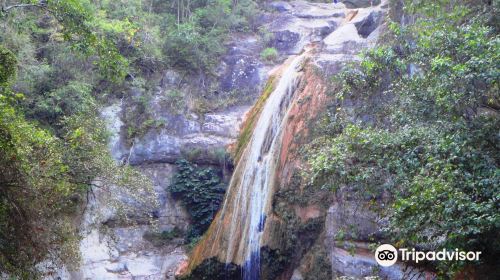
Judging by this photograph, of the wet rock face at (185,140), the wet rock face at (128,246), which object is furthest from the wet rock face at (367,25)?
the wet rock face at (128,246)

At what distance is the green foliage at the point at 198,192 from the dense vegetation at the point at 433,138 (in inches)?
220

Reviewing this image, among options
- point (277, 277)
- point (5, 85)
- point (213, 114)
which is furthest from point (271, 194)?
point (5, 85)

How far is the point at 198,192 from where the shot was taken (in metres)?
14.6

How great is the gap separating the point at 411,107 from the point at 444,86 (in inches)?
33.9

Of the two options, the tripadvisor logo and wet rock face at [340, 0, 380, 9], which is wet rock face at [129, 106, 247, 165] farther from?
wet rock face at [340, 0, 380, 9]

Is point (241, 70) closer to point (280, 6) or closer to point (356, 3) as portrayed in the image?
point (280, 6)

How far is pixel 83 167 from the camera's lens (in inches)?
398

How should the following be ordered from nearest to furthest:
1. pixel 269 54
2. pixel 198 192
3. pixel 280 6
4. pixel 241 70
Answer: pixel 198 192 < pixel 241 70 < pixel 269 54 < pixel 280 6

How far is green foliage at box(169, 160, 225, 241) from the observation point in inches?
565

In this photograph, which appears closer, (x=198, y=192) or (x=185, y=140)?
(x=198, y=192)

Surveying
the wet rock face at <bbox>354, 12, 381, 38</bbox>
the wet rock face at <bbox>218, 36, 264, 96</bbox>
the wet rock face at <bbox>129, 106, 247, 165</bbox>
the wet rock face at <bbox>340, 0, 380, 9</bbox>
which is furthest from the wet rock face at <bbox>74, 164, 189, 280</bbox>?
the wet rock face at <bbox>340, 0, 380, 9</bbox>

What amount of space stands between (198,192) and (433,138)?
8.80m

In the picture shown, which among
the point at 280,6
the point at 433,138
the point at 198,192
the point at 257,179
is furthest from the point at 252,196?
the point at 280,6

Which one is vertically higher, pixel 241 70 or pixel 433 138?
pixel 433 138
